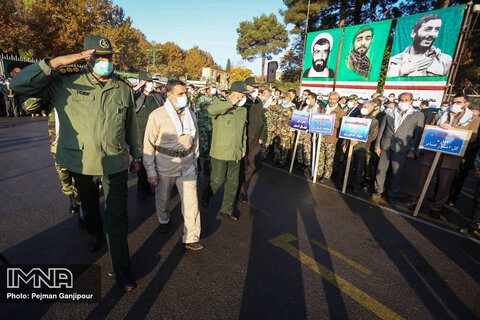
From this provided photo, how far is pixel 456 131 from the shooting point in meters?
4.07

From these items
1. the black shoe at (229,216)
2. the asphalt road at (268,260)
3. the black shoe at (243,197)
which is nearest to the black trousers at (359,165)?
the asphalt road at (268,260)

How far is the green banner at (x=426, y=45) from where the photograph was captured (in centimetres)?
1040

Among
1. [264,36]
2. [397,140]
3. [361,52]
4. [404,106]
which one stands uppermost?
[264,36]

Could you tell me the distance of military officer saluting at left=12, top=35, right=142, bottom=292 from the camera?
2.25m

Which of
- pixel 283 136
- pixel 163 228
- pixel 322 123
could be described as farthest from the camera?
pixel 283 136

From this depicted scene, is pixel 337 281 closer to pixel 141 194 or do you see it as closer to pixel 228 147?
pixel 228 147

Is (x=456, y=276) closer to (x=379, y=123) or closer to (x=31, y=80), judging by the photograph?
(x=379, y=123)

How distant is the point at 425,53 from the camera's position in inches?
442

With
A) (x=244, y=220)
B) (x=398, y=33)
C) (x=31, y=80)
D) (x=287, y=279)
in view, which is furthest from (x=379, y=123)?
(x=398, y=33)

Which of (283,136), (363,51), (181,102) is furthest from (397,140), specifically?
(363,51)

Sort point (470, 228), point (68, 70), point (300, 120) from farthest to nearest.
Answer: point (300, 120)
point (470, 228)
point (68, 70)

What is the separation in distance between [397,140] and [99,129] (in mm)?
5229

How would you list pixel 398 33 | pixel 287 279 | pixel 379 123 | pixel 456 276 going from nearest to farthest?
pixel 287 279
pixel 456 276
pixel 379 123
pixel 398 33

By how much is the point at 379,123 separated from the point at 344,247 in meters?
3.49
